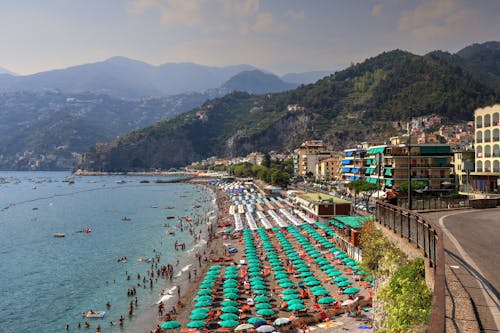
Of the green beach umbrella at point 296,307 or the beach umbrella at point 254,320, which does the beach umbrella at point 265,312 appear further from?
the green beach umbrella at point 296,307

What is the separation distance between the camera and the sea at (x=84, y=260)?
105 feet

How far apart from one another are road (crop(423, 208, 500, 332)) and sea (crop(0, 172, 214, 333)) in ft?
73.6

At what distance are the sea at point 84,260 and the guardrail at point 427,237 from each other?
20286 mm

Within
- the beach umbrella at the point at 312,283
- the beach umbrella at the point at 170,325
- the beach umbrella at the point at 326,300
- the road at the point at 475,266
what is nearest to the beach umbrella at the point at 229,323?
the beach umbrella at the point at 170,325

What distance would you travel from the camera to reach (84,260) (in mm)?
49656

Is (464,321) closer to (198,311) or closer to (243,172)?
(198,311)

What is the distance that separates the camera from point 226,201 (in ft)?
333

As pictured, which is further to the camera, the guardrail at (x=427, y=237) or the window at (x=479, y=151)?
the window at (x=479, y=151)

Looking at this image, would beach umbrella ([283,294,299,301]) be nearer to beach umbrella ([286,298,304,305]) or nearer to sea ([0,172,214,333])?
beach umbrella ([286,298,304,305])

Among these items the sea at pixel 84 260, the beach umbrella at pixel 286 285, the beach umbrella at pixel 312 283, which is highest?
the beach umbrella at pixel 312 283

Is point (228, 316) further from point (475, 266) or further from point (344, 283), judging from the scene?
point (475, 266)

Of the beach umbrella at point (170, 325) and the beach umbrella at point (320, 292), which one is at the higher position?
the beach umbrella at point (320, 292)

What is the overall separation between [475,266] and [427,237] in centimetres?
157

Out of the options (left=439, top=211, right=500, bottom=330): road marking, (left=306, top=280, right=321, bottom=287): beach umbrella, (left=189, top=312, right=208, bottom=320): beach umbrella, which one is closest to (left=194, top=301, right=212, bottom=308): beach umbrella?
(left=189, top=312, right=208, bottom=320): beach umbrella
